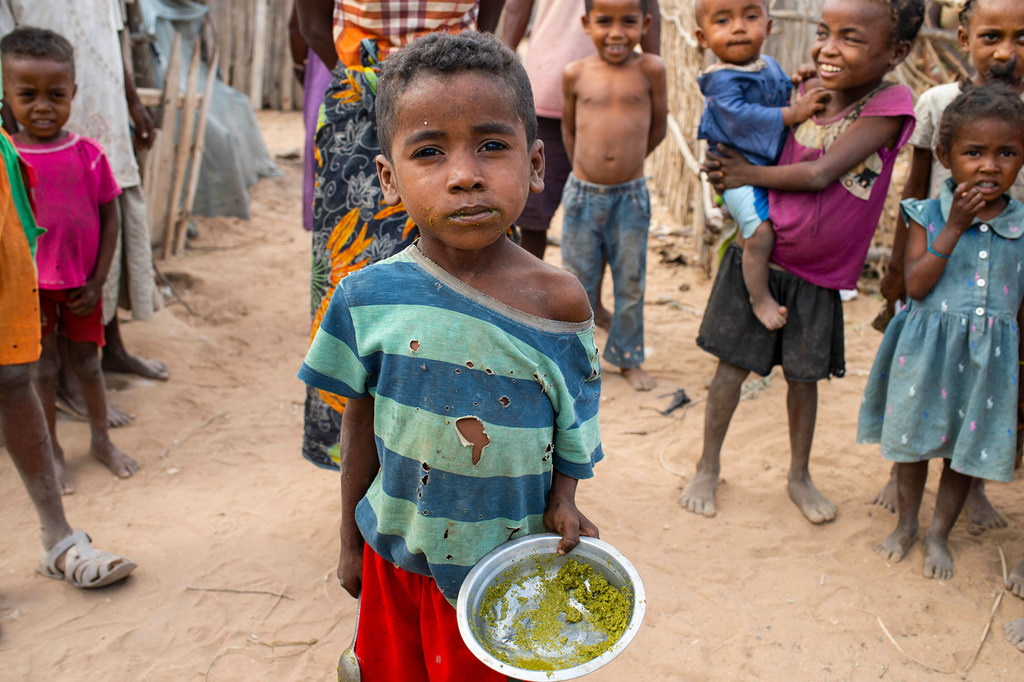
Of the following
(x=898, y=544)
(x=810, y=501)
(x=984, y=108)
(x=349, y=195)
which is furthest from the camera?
(x=810, y=501)

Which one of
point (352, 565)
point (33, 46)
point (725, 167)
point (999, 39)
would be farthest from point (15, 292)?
point (999, 39)

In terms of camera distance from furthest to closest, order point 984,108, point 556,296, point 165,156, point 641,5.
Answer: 1. point 165,156
2. point 641,5
3. point 984,108
4. point 556,296

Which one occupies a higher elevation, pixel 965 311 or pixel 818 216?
pixel 818 216

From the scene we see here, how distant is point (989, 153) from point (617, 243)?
82.7 inches

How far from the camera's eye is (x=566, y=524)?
1.49 metres

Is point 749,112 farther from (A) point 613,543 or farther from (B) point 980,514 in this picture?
(B) point 980,514

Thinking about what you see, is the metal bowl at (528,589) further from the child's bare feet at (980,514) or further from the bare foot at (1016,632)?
the child's bare feet at (980,514)

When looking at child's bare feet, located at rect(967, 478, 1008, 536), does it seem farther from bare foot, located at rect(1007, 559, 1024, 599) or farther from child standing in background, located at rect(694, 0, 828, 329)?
child standing in background, located at rect(694, 0, 828, 329)

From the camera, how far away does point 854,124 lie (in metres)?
2.73

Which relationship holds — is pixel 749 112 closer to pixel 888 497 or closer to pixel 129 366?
pixel 888 497

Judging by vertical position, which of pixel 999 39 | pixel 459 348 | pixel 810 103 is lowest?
pixel 459 348

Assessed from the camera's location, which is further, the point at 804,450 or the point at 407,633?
the point at 804,450

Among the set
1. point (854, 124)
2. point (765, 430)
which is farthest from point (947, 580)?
point (854, 124)

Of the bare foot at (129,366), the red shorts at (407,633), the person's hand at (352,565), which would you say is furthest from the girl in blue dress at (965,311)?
the bare foot at (129,366)
